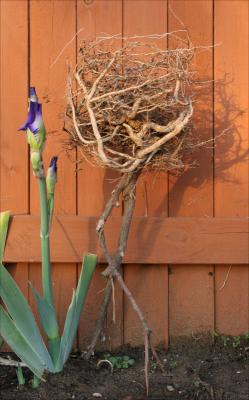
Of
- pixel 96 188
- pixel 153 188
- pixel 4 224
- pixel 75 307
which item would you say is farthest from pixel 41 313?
pixel 153 188

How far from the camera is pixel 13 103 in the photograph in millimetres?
3086

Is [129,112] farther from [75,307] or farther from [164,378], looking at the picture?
[164,378]

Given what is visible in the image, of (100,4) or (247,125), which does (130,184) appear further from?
(100,4)

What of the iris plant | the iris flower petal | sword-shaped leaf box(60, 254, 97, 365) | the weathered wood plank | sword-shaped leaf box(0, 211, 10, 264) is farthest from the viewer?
the weathered wood plank

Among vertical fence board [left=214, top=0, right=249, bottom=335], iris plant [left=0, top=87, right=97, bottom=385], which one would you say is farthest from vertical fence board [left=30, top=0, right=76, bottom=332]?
vertical fence board [left=214, top=0, right=249, bottom=335]

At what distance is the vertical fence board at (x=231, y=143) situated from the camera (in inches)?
124

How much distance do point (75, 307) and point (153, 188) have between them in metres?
0.79

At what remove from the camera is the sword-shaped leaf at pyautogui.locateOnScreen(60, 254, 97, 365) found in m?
2.66

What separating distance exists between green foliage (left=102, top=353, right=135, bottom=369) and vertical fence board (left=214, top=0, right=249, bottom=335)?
1.72ft

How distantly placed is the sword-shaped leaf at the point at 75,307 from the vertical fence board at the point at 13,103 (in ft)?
1.64

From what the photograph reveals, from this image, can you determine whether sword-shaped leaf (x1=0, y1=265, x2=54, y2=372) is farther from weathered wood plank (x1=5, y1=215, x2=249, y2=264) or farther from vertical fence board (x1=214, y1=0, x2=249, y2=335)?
vertical fence board (x1=214, y1=0, x2=249, y2=335)

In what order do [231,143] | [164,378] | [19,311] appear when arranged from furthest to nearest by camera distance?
[231,143] < [164,378] < [19,311]

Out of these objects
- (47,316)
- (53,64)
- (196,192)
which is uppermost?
(53,64)

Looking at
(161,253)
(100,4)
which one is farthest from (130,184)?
(100,4)
